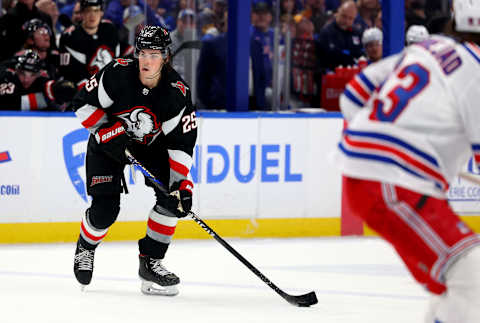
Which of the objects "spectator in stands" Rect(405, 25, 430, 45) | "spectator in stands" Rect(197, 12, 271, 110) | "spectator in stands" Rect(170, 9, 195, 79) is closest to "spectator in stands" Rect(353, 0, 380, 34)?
"spectator in stands" Rect(405, 25, 430, 45)

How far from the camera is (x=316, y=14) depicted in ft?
25.3

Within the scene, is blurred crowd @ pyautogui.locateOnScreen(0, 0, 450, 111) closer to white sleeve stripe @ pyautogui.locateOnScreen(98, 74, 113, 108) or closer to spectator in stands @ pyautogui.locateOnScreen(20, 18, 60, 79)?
spectator in stands @ pyautogui.locateOnScreen(20, 18, 60, 79)

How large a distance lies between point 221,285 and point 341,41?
315 cm

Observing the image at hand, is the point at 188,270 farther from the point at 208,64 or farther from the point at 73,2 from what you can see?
the point at 73,2

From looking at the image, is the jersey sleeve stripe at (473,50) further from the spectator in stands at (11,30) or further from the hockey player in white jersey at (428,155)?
the spectator in stands at (11,30)

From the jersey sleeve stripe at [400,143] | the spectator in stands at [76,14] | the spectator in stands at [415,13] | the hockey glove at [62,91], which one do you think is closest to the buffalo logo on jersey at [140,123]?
the hockey glove at [62,91]

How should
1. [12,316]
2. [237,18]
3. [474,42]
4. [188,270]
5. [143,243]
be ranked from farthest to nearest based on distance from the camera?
1. [237,18]
2. [188,270]
3. [143,243]
4. [12,316]
5. [474,42]

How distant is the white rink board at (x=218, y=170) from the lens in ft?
19.5

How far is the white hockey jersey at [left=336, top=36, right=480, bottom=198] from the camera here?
233cm

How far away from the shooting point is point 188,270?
5285mm

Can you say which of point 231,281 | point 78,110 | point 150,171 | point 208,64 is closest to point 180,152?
point 150,171

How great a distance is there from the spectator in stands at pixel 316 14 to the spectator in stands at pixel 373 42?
1.19 feet

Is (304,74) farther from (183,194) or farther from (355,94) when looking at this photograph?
(355,94)

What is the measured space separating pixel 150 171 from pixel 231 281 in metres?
0.77
